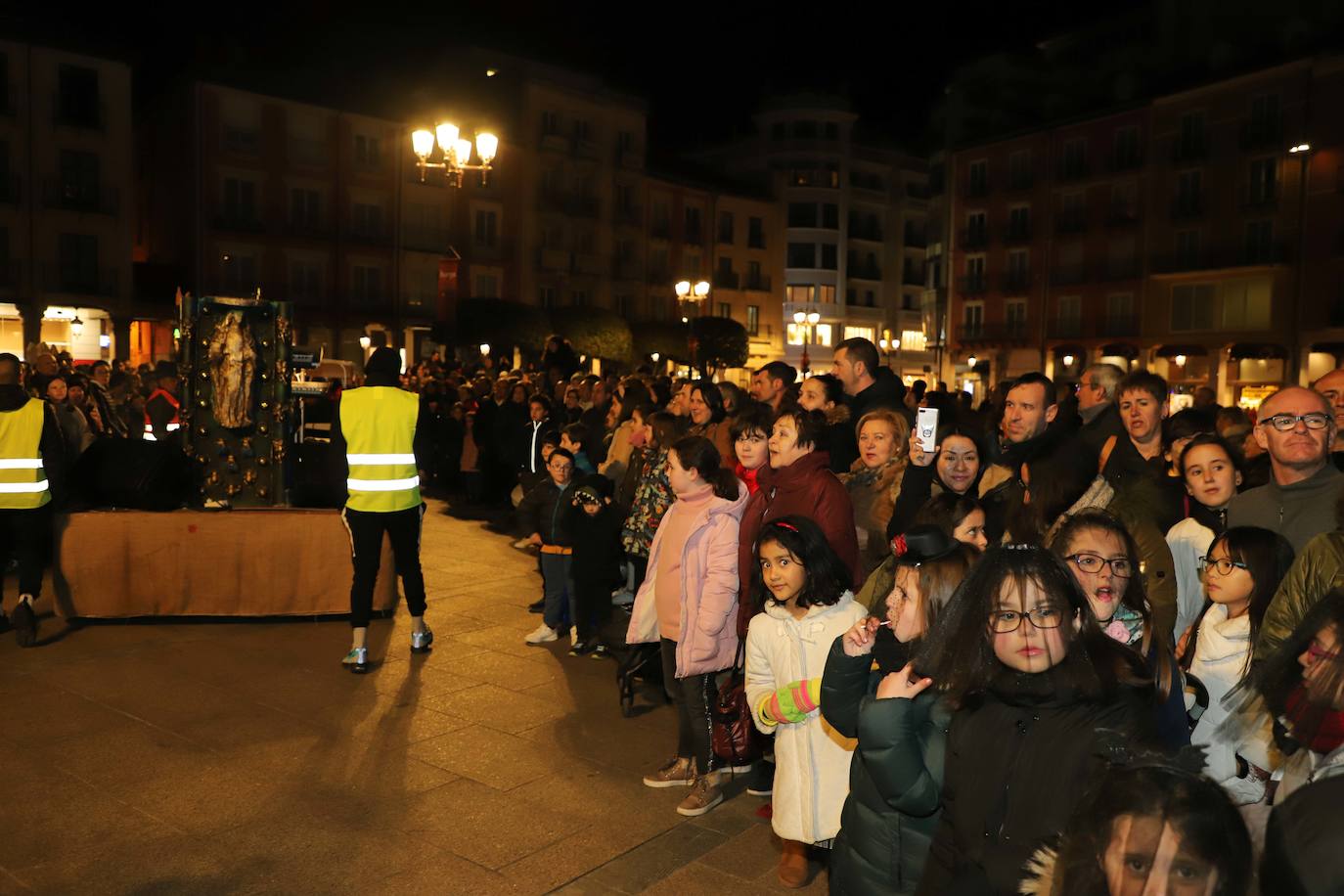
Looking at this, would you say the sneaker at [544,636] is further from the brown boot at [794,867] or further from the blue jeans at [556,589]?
the brown boot at [794,867]

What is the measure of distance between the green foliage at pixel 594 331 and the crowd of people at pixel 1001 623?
34.8 m

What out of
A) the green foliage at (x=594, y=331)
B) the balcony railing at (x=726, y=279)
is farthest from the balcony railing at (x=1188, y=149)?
the balcony railing at (x=726, y=279)

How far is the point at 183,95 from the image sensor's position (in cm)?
3800

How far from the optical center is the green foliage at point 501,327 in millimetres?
35719

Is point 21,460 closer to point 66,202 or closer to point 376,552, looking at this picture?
point 376,552

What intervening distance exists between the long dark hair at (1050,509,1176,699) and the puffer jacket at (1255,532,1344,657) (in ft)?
2.12

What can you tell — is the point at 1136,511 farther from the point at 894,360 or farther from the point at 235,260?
the point at 894,360

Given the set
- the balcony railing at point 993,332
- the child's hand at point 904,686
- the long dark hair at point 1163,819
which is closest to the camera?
the long dark hair at point 1163,819

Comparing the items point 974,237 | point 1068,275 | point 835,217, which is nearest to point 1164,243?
point 1068,275

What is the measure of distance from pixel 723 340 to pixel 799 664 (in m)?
44.8

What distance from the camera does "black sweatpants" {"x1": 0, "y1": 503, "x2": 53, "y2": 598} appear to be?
24.0 ft

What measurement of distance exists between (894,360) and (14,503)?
211ft

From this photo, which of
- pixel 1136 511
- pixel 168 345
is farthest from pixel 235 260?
pixel 1136 511

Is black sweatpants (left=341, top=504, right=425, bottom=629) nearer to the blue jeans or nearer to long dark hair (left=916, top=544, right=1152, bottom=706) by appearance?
the blue jeans
